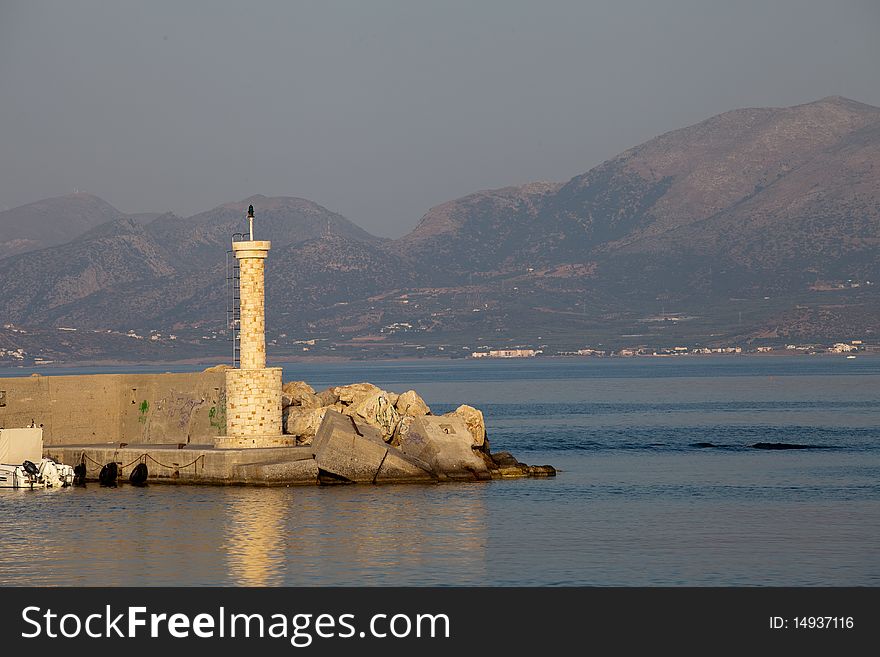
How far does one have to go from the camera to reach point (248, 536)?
3816 centimetres

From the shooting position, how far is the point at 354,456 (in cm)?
4884

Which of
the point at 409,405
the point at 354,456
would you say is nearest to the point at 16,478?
the point at 354,456

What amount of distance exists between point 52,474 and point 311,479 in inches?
336

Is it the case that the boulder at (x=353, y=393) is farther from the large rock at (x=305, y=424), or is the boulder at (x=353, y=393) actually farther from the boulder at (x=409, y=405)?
the large rock at (x=305, y=424)

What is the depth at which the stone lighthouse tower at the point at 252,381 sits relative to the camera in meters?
48.2

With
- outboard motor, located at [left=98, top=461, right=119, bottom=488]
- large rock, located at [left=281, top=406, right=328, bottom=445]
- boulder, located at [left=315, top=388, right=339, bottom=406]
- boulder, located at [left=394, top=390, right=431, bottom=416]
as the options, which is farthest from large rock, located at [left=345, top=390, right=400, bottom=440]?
outboard motor, located at [left=98, top=461, right=119, bottom=488]

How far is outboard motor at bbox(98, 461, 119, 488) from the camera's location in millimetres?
49812

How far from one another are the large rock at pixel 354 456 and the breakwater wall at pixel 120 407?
14.9 feet

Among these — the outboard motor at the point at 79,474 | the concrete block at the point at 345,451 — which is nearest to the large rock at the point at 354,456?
the concrete block at the point at 345,451

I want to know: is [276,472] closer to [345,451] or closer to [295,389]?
[345,451]

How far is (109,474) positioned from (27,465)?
2.67 metres
